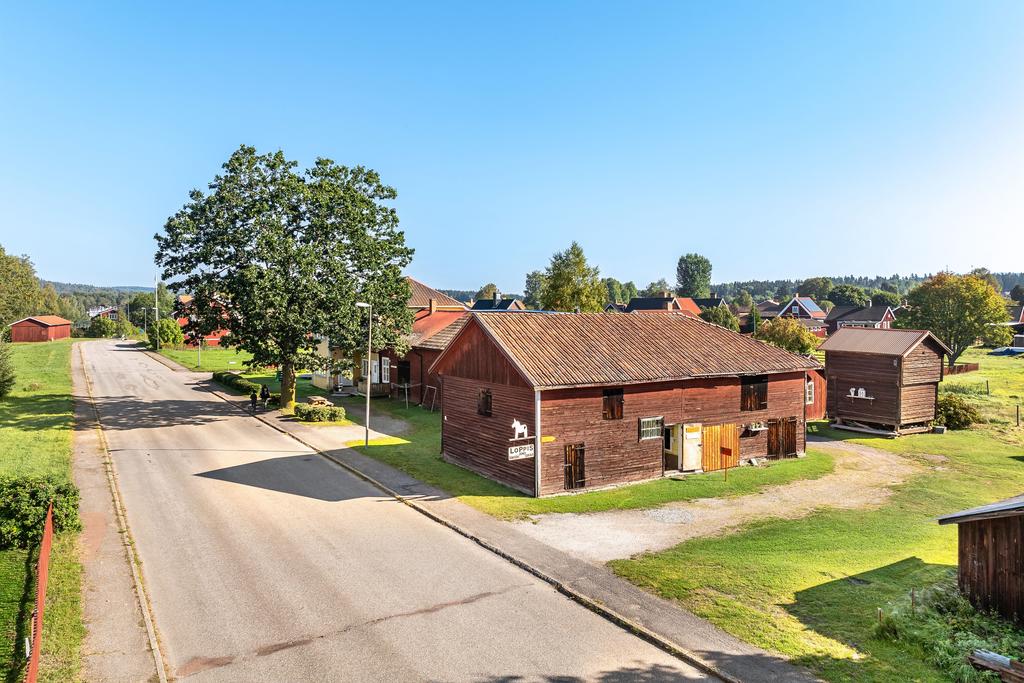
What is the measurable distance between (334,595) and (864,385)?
36.0 m

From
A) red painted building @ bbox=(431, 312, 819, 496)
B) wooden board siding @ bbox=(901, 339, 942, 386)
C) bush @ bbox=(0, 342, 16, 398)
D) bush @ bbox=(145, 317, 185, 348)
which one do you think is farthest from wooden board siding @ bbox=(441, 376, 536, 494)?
bush @ bbox=(145, 317, 185, 348)

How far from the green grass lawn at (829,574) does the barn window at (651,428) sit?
21.2ft

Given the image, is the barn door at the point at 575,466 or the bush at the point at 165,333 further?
the bush at the point at 165,333

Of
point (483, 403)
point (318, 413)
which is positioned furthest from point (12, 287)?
→ point (483, 403)

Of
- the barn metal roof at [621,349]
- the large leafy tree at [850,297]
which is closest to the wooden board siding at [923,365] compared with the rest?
the barn metal roof at [621,349]

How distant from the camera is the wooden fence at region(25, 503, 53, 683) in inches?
434

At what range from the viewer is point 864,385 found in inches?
1561

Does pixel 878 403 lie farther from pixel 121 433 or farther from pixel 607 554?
pixel 121 433

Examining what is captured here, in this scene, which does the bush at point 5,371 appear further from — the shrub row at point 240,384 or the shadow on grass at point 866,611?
the shadow on grass at point 866,611

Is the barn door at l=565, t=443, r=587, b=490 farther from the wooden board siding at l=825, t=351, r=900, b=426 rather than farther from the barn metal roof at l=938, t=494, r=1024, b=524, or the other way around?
the wooden board siding at l=825, t=351, r=900, b=426

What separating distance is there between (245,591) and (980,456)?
35300mm

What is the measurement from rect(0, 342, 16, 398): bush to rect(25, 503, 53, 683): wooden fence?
3209 cm

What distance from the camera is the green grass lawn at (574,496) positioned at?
2341 centimetres

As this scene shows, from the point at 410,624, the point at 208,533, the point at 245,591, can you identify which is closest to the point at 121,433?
the point at 208,533
